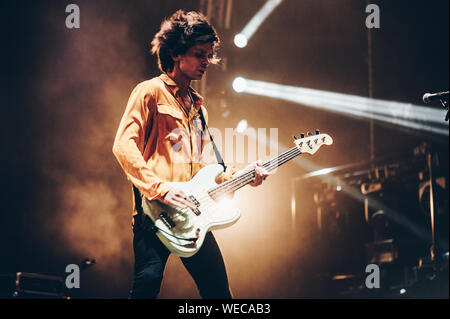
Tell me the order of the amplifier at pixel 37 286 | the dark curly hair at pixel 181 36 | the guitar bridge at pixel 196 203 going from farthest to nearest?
the amplifier at pixel 37 286 < the dark curly hair at pixel 181 36 < the guitar bridge at pixel 196 203

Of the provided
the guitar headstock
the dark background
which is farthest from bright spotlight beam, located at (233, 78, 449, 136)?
the guitar headstock

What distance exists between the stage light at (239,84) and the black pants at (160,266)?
3.26m

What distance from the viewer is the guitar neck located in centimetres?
Answer: 232

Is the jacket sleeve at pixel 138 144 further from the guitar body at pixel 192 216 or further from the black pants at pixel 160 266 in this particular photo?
the black pants at pixel 160 266

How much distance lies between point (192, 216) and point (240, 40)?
11.7 feet

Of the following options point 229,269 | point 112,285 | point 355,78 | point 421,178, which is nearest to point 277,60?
point 355,78

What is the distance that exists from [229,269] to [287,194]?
1.27 metres

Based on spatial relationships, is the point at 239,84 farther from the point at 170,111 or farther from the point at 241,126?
the point at 170,111

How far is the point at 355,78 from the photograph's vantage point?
19.6ft

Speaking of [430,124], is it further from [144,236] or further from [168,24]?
[144,236]

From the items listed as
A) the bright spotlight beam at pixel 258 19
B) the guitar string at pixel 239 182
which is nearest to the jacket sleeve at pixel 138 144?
the guitar string at pixel 239 182

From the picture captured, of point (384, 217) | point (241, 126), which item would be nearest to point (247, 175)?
point (384, 217)

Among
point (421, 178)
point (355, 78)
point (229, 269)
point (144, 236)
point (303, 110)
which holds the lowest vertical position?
point (144, 236)

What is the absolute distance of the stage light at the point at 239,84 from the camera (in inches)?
211
